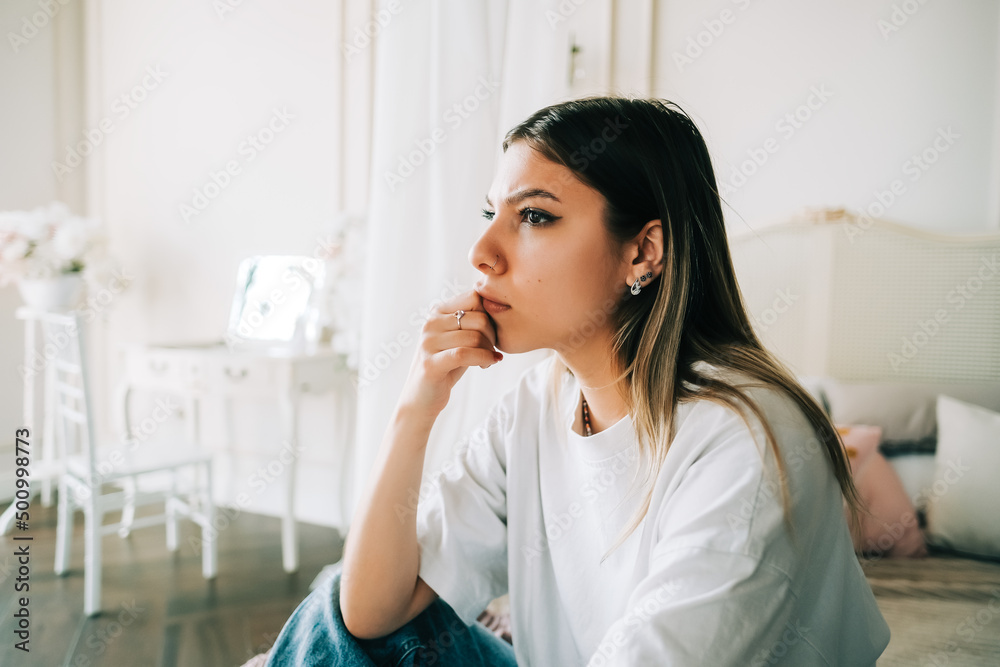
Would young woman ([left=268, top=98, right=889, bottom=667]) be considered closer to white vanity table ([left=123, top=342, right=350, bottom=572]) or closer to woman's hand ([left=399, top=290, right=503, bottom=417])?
woman's hand ([left=399, top=290, right=503, bottom=417])

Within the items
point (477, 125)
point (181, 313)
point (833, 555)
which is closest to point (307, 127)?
point (181, 313)

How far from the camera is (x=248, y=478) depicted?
301 cm

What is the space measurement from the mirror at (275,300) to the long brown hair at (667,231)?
1.96 m

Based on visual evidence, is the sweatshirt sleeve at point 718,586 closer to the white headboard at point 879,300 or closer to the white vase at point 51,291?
the white headboard at point 879,300

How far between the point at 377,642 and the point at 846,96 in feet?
6.92

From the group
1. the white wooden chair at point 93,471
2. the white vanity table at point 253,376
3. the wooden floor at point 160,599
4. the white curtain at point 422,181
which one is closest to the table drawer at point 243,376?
the white vanity table at point 253,376

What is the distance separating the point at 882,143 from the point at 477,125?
53.5 inches

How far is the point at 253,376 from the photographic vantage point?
2322 mm

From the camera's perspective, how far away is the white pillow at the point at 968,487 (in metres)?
1.47

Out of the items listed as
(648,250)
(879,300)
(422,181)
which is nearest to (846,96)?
(879,300)

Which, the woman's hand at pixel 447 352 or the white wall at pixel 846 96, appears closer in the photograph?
the woman's hand at pixel 447 352

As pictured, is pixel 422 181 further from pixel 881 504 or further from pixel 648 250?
pixel 881 504

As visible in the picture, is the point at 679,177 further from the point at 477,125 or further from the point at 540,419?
the point at 477,125

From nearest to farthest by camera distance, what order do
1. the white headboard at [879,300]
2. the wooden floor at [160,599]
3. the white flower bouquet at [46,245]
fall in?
the wooden floor at [160,599]
the white headboard at [879,300]
the white flower bouquet at [46,245]
